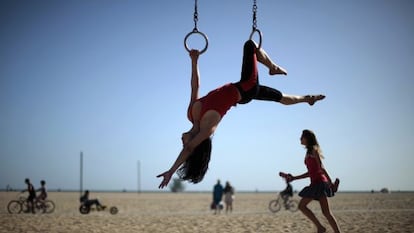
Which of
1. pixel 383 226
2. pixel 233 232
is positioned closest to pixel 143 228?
pixel 233 232

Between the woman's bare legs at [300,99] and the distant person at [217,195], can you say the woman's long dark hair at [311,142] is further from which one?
the distant person at [217,195]

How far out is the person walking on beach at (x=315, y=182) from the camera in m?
6.55

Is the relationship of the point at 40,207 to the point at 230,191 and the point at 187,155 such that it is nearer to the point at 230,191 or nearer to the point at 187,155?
the point at 230,191

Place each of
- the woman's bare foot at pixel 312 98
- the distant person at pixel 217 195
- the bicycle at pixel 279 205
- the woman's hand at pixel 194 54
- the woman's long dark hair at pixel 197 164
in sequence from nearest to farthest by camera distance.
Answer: the woman's long dark hair at pixel 197 164 < the woman's hand at pixel 194 54 < the woman's bare foot at pixel 312 98 < the distant person at pixel 217 195 < the bicycle at pixel 279 205

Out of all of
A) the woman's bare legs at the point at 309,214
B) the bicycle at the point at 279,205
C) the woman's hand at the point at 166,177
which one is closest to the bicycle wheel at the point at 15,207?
the bicycle at the point at 279,205

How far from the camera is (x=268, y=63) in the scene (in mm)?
5746

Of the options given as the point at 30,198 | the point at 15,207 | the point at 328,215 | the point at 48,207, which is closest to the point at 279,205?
the point at 48,207

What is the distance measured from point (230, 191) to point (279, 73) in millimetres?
17536

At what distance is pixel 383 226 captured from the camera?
12336 mm

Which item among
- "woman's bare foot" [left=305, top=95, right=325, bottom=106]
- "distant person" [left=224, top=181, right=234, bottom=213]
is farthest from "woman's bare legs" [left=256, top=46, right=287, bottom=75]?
"distant person" [left=224, top=181, right=234, bottom=213]

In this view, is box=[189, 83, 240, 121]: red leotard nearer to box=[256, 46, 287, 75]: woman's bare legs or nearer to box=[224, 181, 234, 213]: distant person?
box=[256, 46, 287, 75]: woman's bare legs

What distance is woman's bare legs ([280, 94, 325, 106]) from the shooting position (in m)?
5.85

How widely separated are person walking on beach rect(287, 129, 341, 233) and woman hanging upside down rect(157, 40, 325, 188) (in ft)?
3.72

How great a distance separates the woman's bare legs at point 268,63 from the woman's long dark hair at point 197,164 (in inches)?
50.0
